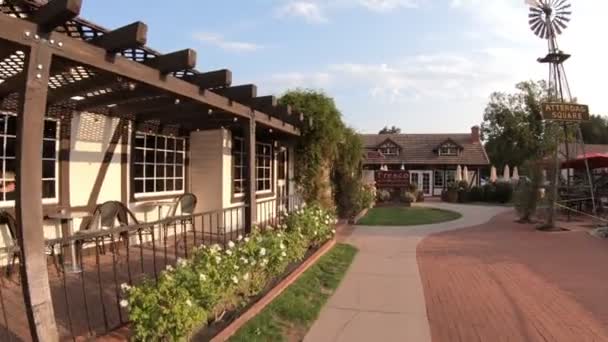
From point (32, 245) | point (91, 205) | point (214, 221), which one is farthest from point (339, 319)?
point (214, 221)

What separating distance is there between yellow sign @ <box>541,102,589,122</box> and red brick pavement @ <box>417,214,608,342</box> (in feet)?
11.8

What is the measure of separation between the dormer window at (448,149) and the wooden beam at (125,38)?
1341 inches

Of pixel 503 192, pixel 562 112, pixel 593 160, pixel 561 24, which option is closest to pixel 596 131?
pixel 503 192

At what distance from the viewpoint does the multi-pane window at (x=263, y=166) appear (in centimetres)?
1166

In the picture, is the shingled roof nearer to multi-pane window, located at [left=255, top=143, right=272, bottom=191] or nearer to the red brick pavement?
multi-pane window, located at [left=255, top=143, right=272, bottom=191]

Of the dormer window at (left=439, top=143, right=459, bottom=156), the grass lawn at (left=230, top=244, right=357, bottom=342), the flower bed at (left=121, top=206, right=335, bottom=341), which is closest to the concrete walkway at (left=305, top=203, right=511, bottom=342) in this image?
the grass lawn at (left=230, top=244, right=357, bottom=342)

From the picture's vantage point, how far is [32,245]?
10.5 ft

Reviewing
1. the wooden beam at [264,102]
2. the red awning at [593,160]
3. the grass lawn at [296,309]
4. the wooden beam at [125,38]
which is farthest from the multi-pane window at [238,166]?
the red awning at [593,160]

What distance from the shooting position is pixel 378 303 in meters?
5.71

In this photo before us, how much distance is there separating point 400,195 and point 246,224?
16.1m

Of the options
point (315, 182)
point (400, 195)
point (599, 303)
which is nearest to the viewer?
point (599, 303)

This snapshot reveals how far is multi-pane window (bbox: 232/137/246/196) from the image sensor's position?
10.6 meters

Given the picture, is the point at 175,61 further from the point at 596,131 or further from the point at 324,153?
the point at 596,131

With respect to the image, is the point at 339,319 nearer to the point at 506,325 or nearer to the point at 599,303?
the point at 506,325
